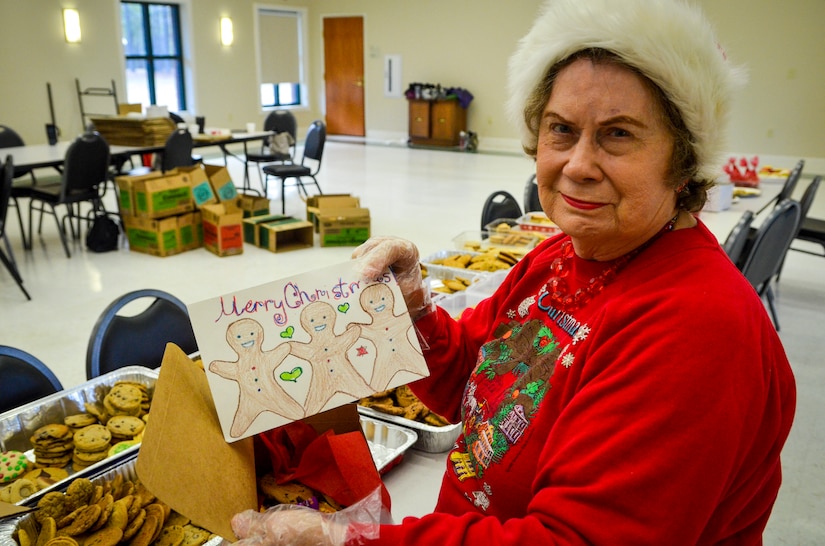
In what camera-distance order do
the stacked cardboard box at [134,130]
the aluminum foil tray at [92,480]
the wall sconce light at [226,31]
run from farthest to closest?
the wall sconce light at [226,31]
the stacked cardboard box at [134,130]
the aluminum foil tray at [92,480]

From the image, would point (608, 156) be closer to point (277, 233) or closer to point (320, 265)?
point (320, 265)

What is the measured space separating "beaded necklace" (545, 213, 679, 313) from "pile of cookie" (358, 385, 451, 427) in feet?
2.55

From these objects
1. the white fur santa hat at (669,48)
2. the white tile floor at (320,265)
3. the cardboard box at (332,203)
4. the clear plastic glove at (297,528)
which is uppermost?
the white fur santa hat at (669,48)

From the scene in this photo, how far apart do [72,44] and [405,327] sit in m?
11.2

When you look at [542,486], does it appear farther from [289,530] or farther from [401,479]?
[401,479]

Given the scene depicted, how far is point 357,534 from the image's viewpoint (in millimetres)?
904

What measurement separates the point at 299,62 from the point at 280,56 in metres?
0.66

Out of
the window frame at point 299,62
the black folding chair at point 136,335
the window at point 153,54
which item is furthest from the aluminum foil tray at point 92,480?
the window frame at point 299,62

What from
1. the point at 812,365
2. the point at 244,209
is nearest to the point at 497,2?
the point at 244,209

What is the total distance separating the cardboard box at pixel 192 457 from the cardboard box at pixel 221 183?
5.49 meters

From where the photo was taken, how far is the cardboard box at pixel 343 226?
242 inches

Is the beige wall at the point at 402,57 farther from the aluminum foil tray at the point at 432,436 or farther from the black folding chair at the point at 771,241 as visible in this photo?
the aluminum foil tray at the point at 432,436

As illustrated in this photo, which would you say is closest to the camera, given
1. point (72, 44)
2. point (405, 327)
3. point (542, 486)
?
point (542, 486)

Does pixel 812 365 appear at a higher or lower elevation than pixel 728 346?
lower
